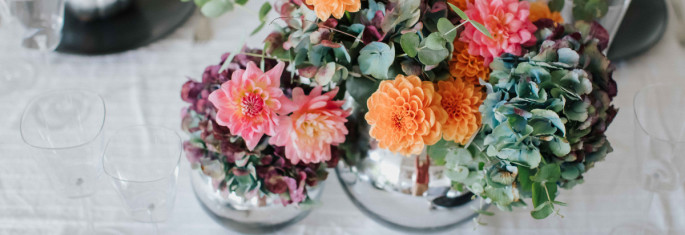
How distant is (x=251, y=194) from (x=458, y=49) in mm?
261

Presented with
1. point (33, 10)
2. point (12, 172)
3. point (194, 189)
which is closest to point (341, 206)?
Result: point (194, 189)

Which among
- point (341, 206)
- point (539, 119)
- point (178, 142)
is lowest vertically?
point (341, 206)

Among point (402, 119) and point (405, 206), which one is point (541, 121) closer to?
point (402, 119)

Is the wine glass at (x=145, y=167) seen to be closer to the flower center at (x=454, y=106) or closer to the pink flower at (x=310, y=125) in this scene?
the pink flower at (x=310, y=125)

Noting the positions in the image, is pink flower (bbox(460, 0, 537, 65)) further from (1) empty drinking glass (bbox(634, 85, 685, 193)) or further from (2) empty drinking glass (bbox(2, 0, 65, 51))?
(2) empty drinking glass (bbox(2, 0, 65, 51))

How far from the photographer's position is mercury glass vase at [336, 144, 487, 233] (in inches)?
25.3

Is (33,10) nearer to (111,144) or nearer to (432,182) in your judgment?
(111,144)

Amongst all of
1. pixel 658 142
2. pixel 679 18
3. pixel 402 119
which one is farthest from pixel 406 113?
pixel 679 18

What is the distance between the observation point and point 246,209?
68 centimetres

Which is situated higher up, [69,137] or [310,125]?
[310,125]

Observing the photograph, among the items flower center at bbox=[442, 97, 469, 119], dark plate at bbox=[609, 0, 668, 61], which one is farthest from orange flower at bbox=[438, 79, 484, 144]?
dark plate at bbox=[609, 0, 668, 61]

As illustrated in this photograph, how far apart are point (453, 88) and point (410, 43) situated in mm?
80

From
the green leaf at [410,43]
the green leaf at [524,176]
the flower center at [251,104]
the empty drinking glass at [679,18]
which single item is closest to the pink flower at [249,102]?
the flower center at [251,104]

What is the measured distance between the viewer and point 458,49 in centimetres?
54
